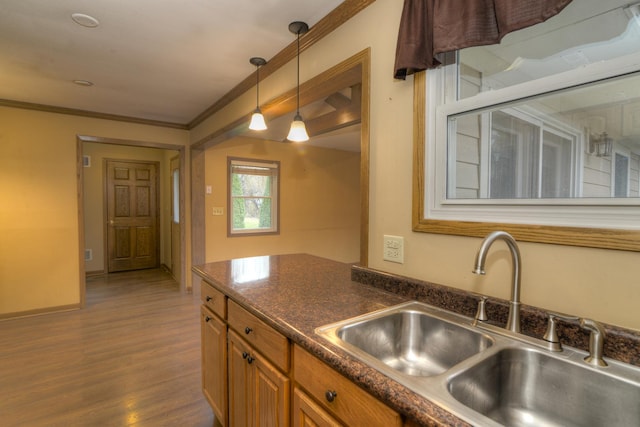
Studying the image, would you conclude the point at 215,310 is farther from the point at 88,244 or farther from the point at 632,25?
the point at 88,244

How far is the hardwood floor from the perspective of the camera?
6.28 feet

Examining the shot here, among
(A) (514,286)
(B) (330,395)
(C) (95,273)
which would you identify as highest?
(A) (514,286)

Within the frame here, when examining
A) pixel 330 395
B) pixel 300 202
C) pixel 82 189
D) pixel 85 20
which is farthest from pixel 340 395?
pixel 300 202

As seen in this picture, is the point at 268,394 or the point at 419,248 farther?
the point at 419,248

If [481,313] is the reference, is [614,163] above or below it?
above

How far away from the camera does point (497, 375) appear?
879 millimetres

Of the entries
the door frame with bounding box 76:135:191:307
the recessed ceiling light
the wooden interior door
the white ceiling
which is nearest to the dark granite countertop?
the white ceiling

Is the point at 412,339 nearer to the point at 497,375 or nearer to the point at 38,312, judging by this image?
the point at 497,375

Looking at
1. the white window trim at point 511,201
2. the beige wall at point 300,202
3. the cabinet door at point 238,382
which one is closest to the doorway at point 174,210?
the beige wall at point 300,202

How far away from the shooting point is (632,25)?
92cm

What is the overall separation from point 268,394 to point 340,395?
0.46 meters

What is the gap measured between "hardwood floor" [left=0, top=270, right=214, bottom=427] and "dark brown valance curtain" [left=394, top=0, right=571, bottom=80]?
7.38 feet

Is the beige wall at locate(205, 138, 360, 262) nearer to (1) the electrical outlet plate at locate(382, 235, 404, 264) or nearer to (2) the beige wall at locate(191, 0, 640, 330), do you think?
(2) the beige wall at locate(191, 0, 640, 330)

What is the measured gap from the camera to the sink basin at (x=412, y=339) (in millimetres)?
1046
